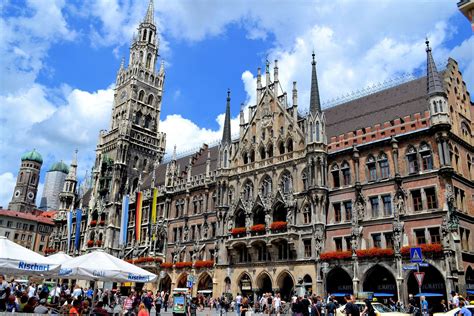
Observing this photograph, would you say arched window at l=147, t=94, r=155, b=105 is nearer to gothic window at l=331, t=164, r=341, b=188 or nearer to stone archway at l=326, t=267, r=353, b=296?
gothic window at l=331, t=164, r=341, b=188

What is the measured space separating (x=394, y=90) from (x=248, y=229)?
67.2 ft

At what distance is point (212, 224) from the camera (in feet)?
163

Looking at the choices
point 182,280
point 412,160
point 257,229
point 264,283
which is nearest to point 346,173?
point 412,160

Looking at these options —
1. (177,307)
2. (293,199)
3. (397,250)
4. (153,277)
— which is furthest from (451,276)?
(153,277)

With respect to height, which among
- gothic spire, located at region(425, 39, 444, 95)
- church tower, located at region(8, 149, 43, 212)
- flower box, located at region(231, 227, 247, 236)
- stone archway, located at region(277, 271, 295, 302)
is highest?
church tower, located at region(8, 149, 43, 212)

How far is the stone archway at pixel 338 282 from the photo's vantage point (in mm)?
35812

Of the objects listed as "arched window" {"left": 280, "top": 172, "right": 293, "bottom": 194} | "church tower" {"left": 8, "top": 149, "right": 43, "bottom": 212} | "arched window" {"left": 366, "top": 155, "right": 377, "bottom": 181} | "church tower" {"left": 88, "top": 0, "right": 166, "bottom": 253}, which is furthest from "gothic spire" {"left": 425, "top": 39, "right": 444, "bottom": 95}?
"church tower" {"left": 8, "top": 149, "right": 43, "bottom": 212}

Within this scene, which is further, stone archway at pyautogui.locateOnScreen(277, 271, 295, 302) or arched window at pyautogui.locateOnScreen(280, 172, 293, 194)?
→ arched window at pyautogui.locateOnScreen(280, 172, 293, 194)

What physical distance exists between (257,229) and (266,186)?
16.2 ft

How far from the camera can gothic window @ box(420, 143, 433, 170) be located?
33719mm

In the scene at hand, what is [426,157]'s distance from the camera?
34062 mm

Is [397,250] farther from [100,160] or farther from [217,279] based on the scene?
[100,160]

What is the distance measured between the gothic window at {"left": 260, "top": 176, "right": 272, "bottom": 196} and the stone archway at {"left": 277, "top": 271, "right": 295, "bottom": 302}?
332 inches

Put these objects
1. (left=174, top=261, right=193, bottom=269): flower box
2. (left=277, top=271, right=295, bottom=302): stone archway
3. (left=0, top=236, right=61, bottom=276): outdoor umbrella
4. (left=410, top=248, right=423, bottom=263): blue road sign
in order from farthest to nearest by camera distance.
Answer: (left=174, top=261, right=193, bottom=269): flower box
(left=277, top=271, right=295, bottom=302): stone archway
(left=410, top=248, right=423, bottom=263): blue road sign
(left=0, top=236, right=61, bottom=276): outdoor umbrella
